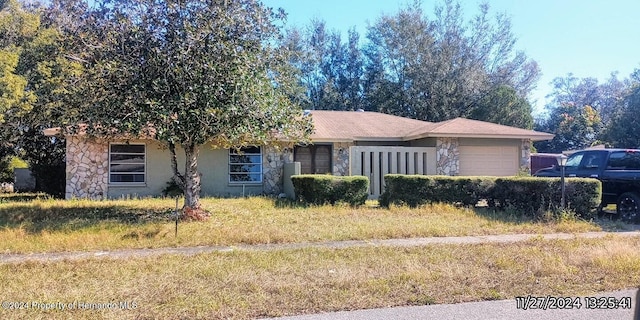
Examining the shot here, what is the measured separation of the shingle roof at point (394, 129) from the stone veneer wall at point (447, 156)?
50cm

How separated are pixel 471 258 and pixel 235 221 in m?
5.96

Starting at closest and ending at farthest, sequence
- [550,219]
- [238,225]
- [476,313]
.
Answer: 1. [476,313]
2. [238,225]
3. [550,219]

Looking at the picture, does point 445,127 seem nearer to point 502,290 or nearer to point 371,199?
point 371,199

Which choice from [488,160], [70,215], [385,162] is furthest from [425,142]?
[70,215]

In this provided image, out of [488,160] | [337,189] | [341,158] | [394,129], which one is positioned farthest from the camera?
[394,129]

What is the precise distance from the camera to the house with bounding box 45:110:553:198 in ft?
58.2

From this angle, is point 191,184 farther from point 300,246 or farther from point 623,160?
point 623,160

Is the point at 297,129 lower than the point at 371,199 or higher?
higher

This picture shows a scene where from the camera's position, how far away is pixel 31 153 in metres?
22.3

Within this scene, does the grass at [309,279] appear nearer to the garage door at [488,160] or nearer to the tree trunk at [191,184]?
the tree trunk at [191,184]

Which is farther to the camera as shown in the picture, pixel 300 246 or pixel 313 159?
pixel 313 159

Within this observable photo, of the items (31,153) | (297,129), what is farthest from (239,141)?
(31,153)

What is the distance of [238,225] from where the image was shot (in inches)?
433

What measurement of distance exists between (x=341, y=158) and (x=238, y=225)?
9153mm
